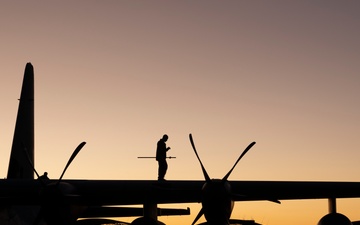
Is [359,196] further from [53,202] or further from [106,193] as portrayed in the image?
[53,202]

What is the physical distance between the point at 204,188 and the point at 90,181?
5598mm

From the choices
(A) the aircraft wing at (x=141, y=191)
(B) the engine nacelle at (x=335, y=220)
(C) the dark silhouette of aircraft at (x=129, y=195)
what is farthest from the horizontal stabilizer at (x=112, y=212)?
(B) the engine nacelle at (x=335, y=220)

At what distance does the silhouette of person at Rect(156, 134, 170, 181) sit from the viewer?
1362 inches

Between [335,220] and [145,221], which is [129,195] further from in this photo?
[335,220]

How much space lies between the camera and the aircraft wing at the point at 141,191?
107 feet

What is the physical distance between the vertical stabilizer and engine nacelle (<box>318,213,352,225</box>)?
50.9ft

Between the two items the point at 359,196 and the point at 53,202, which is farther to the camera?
the point at 359,196

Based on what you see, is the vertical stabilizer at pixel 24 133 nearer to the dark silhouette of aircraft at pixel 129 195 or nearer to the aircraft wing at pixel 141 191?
the dark silhouette of aircraft at pixel 129 195

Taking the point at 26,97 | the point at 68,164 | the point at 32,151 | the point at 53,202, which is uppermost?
the point at 26,97

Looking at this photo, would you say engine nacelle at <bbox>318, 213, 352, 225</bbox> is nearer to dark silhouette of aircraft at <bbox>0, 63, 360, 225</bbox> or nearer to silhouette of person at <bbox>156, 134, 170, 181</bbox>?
dark silhouette of aircraft at <bbox>0, 63, 360, 225</bbox>

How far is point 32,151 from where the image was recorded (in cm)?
4203

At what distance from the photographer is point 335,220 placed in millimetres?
37500

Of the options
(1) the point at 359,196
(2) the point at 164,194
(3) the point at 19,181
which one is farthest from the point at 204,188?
(1) the point at 359,196

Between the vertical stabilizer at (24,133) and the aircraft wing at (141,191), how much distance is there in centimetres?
630
